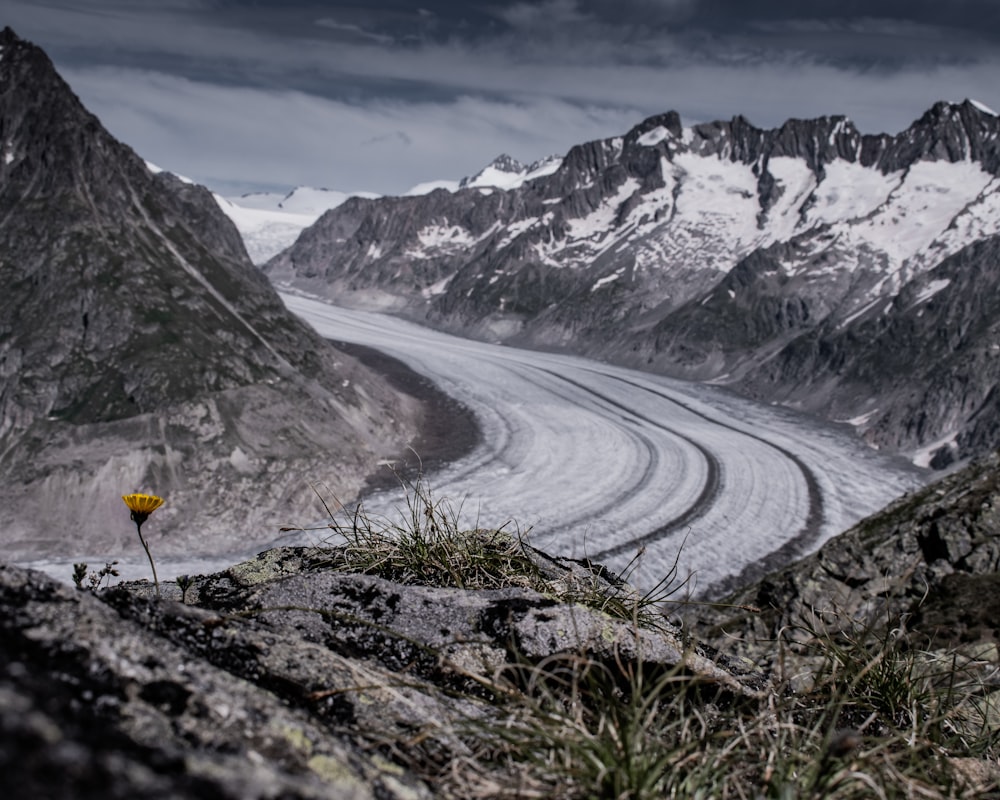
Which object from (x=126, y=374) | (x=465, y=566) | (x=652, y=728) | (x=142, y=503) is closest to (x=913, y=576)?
(x=465, y=566)

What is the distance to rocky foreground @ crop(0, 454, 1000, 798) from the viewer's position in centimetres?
147

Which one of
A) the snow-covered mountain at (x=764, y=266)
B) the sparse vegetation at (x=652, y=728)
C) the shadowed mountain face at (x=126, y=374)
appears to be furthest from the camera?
the snow-covered mountain at (x=764, y=266)

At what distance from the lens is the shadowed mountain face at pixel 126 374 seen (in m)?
36.0

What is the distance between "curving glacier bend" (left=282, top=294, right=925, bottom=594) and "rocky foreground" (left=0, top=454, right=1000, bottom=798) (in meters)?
21.7

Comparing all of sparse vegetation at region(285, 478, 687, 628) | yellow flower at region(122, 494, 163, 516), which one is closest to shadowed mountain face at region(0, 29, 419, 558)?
sparse vegetation at region(285, 478, 687, 628)

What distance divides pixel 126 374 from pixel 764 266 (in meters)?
95.6

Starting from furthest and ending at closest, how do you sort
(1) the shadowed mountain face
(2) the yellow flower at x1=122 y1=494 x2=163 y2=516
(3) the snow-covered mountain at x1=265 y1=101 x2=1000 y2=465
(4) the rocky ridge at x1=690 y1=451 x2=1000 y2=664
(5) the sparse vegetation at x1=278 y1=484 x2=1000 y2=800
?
(3) the snow-covered mountain at x1=265 y1=101 x2=1000 y2=465 → (1) the shadowed mountain face → (4) the rocky ridge at x1=690 y1=451 x2=1000 y2=664 → (2) the yellow flower at x1=122 y1=494 x2=163 y2=516 → (5) the sparse vegetation at x1=278 y1=484 x2=1000 y2=800

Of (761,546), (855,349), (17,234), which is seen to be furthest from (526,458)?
(855,349)

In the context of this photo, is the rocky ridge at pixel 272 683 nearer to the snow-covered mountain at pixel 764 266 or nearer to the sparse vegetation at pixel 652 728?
the sparse vegetation at pixel 652 728

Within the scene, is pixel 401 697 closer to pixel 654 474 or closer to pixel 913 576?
pixel 913 576

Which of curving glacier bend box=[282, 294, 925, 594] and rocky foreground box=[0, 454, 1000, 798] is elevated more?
rocky foreground box=[0, 454, 1000, 798]

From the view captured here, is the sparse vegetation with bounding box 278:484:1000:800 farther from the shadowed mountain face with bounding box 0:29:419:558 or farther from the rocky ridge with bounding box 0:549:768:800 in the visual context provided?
the shadowed mountain face with bounding box 0:29:419:558

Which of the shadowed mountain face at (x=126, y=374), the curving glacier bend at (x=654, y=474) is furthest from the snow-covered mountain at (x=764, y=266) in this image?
the shadowed mountain face at (x=126, y=374)

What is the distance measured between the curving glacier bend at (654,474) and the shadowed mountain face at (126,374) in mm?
7430
